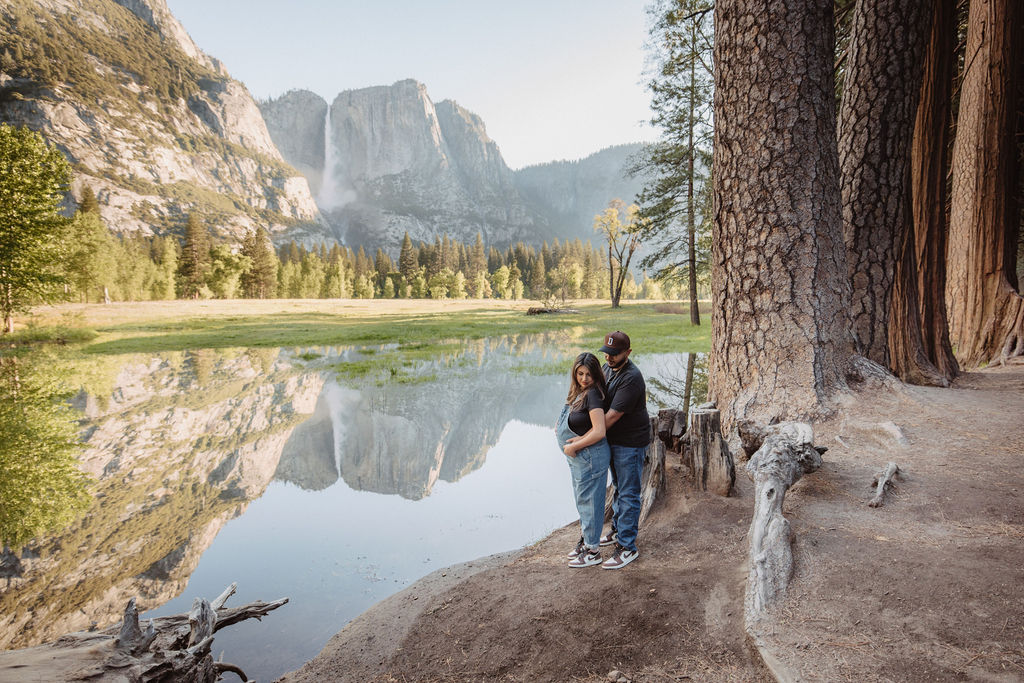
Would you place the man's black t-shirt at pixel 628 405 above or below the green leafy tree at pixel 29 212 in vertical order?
below

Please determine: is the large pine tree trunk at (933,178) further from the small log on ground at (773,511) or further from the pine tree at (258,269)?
the pine tree at (258,269)

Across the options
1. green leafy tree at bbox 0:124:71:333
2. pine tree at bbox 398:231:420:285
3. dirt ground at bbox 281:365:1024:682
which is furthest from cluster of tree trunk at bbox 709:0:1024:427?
pine tree at bbox 398:231:420:285

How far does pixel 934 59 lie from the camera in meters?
8.45

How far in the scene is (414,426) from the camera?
10.4 m

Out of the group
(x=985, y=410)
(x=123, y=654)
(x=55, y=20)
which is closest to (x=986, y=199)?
(x=985, y=410)

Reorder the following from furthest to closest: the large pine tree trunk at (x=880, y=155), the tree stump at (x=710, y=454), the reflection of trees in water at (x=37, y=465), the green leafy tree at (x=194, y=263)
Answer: the green leafy tree at (x=194, y=263) < the large pine tree trunk at (x=880, y=155) < the reflection of trees in water at (x=37, y=465) < the tree stump at (x=710, y=454)

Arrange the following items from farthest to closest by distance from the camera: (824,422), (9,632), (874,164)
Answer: (874,164) < (824,422) < (9,632)

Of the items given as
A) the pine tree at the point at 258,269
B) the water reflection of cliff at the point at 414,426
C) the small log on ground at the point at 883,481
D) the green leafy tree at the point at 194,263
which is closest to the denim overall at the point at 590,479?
the small log on ground at the point at 883,481

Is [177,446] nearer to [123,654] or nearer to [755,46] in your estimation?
[123,654]

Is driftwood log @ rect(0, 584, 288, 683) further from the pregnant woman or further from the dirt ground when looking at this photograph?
the pregnant woman

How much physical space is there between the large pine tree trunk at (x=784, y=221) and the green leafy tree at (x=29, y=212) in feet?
93.3

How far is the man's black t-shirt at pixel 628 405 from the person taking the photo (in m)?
4.00

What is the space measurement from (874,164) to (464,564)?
804 centimetres

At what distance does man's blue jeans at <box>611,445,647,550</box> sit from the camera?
4047 mm
